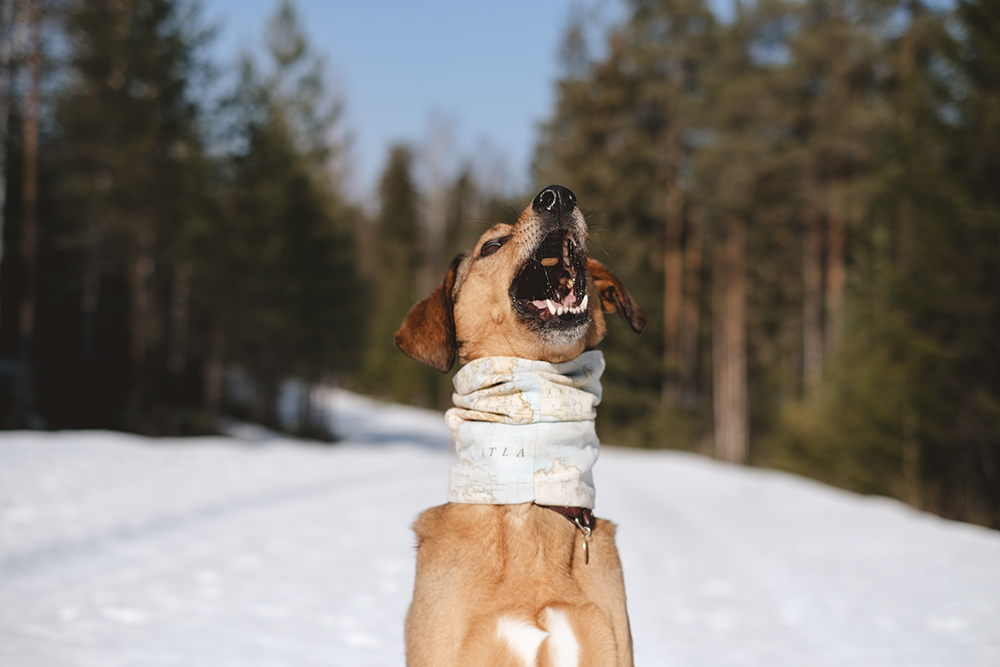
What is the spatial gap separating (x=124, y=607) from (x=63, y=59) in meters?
15.5

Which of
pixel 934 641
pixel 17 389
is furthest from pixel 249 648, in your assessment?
pixel 17 389

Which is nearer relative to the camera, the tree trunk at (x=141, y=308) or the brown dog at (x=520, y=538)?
the brown dog at (x=520, y=538)

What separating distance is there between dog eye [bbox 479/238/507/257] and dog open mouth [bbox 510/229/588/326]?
9.0 inches

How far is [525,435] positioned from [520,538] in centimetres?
38

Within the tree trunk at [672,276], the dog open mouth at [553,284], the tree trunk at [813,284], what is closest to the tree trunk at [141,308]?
the tree trunk at [672,276]

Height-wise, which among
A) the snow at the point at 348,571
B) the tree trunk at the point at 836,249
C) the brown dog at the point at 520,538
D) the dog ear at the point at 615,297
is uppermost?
the tree trunk at the point at 836,249

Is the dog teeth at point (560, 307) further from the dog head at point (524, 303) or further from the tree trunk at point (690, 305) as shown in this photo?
the tree trunk at point (690, 305)

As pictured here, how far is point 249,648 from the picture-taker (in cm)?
446

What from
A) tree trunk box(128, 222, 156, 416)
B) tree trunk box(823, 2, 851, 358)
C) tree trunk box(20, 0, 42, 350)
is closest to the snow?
tree trunk box(20, 0, 42, 350)

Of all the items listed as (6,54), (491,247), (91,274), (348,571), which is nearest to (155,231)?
(91,274)

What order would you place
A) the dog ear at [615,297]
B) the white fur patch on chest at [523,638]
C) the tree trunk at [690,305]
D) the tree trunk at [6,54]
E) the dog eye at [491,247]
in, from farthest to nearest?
→ the tree trunk at [690,305]
the tree trunk at [6,54]
the dog ear at [615,297]
the dog eye at [491,247]
the white fur patch on chest at [523,638]

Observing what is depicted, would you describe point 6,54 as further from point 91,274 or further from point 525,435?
point 525,435

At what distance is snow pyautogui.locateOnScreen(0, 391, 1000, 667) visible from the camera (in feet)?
15.1

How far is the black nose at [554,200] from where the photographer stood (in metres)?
2.91
